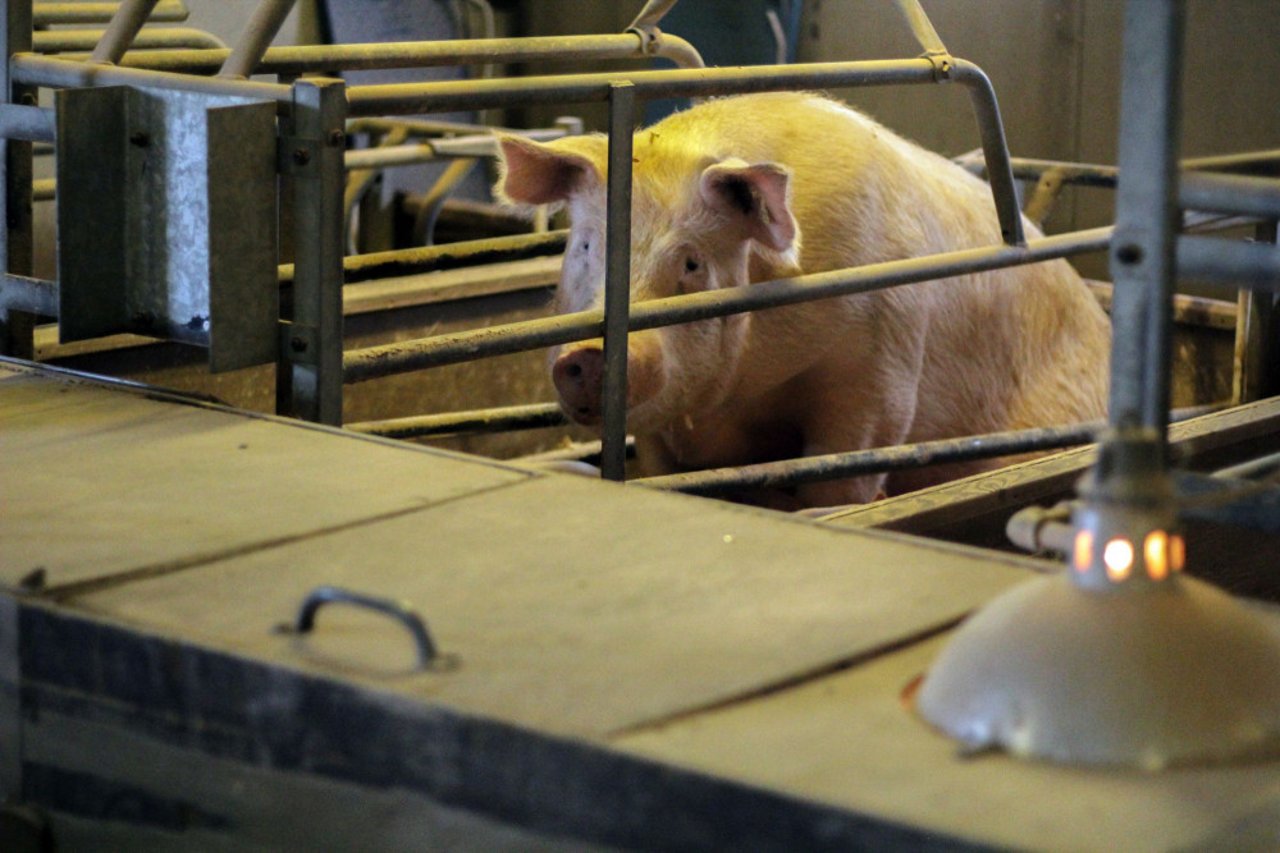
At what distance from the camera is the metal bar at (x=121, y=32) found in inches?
131

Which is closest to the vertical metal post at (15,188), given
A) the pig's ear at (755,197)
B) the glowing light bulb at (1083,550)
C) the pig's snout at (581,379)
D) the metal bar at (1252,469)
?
the pig's snout at (581,379)

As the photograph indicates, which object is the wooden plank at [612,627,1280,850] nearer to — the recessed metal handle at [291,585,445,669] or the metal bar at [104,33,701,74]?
the recessed metal handle at [291,585,445,669]

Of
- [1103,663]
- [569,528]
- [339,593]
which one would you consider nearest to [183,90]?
[569,528]

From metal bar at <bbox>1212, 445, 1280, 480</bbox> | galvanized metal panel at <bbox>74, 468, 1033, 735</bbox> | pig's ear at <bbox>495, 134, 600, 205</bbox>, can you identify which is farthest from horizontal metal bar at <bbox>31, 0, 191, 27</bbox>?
metal bar at <bbox>1212, 445, 1280, 480</bbox>

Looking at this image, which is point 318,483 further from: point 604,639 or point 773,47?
point 773,47

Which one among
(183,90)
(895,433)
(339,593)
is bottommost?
(895,433)

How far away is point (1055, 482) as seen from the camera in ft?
12.0

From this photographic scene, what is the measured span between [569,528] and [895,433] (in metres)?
2.35

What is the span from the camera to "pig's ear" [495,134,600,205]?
13.1 ft

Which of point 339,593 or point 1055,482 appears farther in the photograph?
point 1055,482

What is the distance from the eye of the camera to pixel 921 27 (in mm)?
4055

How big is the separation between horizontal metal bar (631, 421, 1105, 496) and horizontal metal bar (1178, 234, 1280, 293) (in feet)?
5.16

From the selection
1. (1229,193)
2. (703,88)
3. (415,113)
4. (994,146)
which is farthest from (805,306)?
(1229,193)

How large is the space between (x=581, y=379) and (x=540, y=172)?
0.71 m
